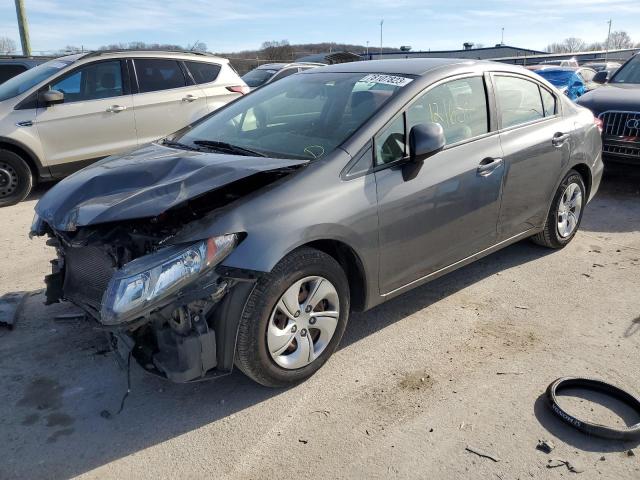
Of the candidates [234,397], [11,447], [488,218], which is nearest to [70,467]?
[11,447]

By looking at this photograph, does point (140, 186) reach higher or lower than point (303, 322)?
higher

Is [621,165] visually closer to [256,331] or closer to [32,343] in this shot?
[256,331]

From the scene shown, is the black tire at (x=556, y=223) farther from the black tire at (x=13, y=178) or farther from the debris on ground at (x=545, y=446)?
the black tire at (x=13, y=178)

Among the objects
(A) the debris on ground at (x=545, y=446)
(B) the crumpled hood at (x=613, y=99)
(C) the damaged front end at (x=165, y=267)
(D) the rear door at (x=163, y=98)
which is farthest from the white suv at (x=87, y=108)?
(A) the debris on ground at (x=545, y=446)

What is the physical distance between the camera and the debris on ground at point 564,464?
258 centimetres

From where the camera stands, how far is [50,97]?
7.05m

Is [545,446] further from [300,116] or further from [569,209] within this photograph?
[569,209]

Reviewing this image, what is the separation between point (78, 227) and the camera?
118 inches

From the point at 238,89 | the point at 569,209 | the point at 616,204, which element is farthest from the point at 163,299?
the point at 238,89

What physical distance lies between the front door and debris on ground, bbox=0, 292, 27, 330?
258 centimetres

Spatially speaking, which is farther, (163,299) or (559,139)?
(559,139)

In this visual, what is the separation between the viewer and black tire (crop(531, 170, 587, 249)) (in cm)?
493

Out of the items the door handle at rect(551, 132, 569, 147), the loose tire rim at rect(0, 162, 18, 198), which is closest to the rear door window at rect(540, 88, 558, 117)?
the door handle at rect(551, 132, 569, 147)

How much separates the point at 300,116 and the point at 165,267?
167cm
